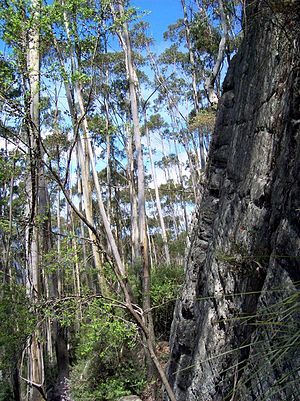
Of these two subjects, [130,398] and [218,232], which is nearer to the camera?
[218,232]

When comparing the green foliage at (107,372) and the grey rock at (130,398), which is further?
the green foliage at (107,372)

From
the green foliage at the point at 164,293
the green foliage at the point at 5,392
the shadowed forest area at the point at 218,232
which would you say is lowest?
the green foliage at the point at 5,392

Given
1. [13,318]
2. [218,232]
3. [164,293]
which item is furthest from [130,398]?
[218,232]

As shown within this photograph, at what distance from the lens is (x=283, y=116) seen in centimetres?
282

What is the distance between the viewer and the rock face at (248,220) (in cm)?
226

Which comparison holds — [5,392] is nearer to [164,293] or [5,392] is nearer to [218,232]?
[164,293]

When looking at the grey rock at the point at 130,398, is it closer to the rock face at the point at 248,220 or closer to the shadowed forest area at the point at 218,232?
the shadowed forest area at the point at 218,232

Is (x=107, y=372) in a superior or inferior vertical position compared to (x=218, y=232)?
inferior

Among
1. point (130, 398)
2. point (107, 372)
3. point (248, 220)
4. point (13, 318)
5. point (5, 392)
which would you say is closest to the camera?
point (248, 220)

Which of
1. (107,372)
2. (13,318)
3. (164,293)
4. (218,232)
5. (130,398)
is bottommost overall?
(130,398)

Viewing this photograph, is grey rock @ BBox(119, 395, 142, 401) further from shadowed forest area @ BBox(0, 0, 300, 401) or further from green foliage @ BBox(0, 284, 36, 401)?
green foliage @ BBox(0, 284, 36, 401)

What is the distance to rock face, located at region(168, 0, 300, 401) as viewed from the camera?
89.1 inches

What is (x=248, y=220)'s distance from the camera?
303cm

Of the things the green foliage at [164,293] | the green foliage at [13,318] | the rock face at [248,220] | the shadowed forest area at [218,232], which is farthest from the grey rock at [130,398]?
the rock face at [248,220]
